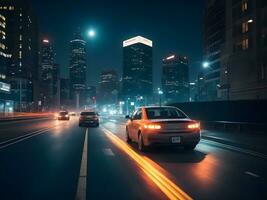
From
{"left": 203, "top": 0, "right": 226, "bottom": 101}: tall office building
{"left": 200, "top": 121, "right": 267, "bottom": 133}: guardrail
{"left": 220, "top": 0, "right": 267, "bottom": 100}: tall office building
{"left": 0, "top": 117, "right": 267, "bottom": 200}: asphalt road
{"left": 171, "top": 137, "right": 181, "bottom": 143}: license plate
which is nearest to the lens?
{"left": 0, "top": 117, "right": 267, "bottom": 200}: asphalt road

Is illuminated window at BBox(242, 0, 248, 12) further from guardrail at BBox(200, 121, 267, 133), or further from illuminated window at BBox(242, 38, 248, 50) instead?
guardrail at BBox(200, 121, 267, 133)

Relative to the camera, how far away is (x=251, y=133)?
79.5 feet

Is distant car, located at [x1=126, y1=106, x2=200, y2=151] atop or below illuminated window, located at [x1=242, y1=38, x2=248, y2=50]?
below

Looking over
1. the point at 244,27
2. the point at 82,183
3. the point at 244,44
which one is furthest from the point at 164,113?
the point at 244,27

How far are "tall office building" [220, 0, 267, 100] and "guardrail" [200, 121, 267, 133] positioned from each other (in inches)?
801

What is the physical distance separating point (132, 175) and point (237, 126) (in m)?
17.5

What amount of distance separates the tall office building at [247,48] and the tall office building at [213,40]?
167 ft

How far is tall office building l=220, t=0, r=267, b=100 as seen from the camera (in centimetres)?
5531

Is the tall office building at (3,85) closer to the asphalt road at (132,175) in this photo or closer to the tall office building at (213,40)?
the tall office building at (213,40)

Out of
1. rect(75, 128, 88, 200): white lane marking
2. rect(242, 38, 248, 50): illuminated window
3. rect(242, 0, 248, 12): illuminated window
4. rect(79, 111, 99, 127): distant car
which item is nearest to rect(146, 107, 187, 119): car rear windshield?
rect(75, 128, 88, 200): white lane marking

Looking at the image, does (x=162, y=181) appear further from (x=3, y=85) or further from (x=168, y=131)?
(x=3, y=85)

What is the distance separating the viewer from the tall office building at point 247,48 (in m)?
55.3

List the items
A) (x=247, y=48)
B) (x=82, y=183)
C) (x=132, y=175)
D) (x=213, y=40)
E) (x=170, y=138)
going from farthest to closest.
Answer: (x=213, y=40)
(x=247, y=48)
(x=170, y=138)
(x=132, y=175)
(x=82, y=183)

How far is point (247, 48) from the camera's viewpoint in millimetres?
60219
